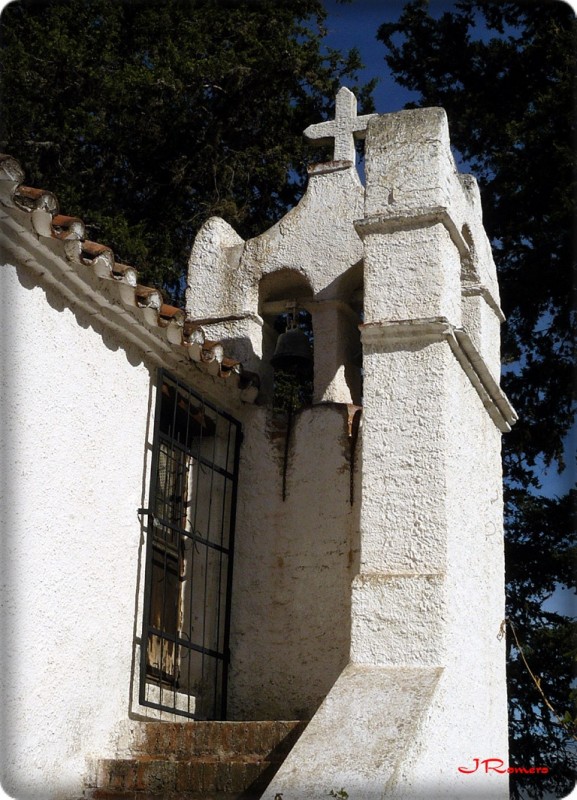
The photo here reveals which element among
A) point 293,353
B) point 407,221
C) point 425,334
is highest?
point 407,221

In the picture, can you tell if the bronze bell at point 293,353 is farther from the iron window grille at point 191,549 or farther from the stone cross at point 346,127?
the stone cross at point 346,127

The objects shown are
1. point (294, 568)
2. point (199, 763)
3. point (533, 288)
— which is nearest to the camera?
point (199, 763)

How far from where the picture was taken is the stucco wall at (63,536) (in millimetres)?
4934

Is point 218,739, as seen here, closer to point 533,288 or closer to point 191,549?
point 191,549

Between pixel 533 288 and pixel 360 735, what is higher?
pixel 533 288

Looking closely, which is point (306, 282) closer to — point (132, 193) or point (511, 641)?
point (511, 641)

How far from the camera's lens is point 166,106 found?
1384cm

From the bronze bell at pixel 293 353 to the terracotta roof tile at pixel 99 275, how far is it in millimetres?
545

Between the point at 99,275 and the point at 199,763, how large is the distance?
2.30 m

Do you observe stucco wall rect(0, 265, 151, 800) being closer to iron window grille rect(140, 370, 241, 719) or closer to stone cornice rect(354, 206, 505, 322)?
iron window grille rect(140, 370, 241, 719)

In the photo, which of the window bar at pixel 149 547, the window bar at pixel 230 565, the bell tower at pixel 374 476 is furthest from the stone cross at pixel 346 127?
the window bar at pixel 149 547

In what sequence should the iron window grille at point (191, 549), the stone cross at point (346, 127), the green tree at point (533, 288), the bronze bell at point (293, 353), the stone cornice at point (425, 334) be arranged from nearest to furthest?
the stone cornice at point (425, 334)
the iron window grille at point (191, 549)
the bronze bell at point (293, 353)
the stone cross at point (346, 127)
the green tree at point (533, 288)

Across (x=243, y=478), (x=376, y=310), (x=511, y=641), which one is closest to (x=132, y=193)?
(x=511, y=641)
